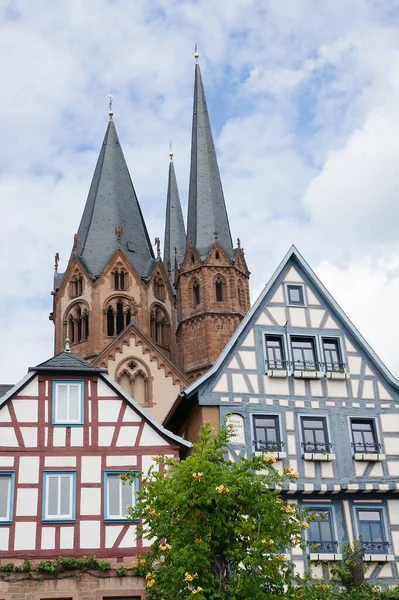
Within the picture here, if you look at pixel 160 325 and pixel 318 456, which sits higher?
pixel 160 325

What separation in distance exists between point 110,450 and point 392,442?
765 cm

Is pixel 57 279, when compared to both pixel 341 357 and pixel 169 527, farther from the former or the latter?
pixel 169 527

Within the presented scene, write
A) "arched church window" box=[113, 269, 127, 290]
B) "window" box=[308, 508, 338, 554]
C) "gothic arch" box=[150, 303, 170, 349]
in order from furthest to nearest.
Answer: "gothic arch" box=[150, 303, 170, 349]
"arched church window" box=[113, 269, 127, 290]
"window" box=[308, 508, 338, 554]

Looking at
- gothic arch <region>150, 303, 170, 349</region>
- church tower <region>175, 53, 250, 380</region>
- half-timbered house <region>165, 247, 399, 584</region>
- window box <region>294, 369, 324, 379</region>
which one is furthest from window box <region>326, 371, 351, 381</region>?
gothic arch <region>150, 303, 170, 349</region>

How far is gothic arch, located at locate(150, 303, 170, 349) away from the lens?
53.6 meters

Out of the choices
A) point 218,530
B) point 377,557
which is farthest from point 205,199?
point 218,530

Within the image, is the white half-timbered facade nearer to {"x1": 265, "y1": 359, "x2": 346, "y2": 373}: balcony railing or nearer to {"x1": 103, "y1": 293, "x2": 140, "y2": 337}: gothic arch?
{"x1": 265, "y1": 359, "x2": 346, "y2": 373}: balcony railing

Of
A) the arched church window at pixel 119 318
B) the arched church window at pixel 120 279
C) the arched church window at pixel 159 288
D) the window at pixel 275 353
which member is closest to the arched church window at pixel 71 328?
the arched church window at pixel 119 318

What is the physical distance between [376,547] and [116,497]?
6.70 m

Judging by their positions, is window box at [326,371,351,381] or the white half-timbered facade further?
window box at [326,371,351,381]

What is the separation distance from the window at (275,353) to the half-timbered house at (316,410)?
0.09ft

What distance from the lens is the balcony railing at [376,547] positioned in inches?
957

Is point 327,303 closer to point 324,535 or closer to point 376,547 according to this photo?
point 324,535

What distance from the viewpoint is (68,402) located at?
955 inches
